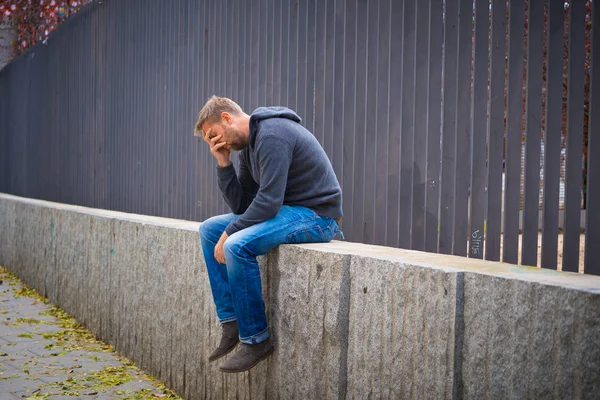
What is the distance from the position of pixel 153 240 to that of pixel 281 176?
220 cm

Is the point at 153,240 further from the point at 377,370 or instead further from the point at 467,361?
the point at 467,361

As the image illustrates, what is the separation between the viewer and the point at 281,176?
3980 mm

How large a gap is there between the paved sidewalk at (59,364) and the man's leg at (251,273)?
1.47 meters

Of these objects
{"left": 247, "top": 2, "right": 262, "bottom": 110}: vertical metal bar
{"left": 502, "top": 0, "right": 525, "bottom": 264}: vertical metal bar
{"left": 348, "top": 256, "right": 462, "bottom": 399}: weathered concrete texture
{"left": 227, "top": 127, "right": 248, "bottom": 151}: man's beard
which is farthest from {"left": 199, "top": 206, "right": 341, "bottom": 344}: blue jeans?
{"left": 247, "top": 2, "right": 262, "bottom": 110}: vertical metal bar

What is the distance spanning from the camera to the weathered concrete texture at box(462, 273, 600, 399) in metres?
2.48

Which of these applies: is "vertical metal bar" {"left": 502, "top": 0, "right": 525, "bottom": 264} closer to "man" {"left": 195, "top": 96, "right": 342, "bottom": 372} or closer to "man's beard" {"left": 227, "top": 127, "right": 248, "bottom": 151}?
"man" {"left": 195, "top": 96, "right": 342, "bottom": 372}

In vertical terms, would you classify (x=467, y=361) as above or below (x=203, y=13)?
below

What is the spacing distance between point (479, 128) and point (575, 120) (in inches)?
20.8

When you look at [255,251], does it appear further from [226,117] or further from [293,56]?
[293,56]

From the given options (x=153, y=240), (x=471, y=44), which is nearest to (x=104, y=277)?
(x=153, y=240)

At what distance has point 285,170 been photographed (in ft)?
13.1

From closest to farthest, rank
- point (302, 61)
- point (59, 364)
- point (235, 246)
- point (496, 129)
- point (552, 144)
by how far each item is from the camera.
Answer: point (552, 144)
point (496, 129)
point (235, 246)
point (302, 61)
point (59, 364)

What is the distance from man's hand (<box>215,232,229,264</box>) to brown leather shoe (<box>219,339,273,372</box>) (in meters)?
0.48

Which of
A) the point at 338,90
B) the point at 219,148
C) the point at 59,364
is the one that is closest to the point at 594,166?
the point at 338,90
